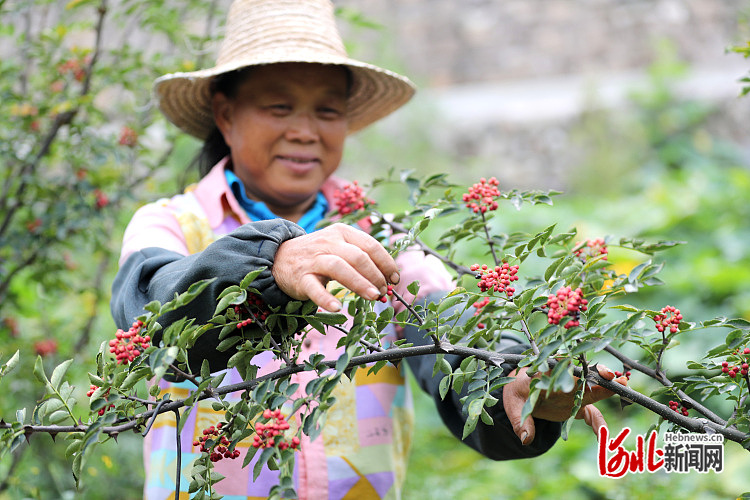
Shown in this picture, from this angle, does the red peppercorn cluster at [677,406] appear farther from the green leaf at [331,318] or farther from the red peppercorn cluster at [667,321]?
the green leaf at [331,318]

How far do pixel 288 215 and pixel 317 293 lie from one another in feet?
2.39

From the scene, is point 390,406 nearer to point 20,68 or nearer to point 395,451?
point 395,451

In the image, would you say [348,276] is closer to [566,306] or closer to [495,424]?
[566,306]

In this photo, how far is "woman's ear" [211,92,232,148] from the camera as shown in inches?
63.3

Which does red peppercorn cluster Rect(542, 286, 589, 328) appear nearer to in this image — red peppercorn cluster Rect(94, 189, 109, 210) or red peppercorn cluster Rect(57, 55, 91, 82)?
red peppercorn cluster Rect(94, 189, 109, 210)

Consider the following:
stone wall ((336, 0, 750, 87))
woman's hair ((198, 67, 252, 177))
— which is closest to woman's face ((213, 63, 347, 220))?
woman's hair ((198, 67, 252, 177))

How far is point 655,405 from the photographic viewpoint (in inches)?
37.1

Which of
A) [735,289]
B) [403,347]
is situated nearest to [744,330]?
[403,347]

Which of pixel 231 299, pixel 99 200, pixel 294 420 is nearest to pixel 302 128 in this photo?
pixel 294 420

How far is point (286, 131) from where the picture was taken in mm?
1478

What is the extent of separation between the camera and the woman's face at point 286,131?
4.88 feet

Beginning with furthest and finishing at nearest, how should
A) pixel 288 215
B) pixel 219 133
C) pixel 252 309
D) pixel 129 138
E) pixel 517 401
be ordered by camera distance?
pixel 129 138 → pixel 219 133 → pixel 288 215 → pixel 517 401 → pixel 252 309

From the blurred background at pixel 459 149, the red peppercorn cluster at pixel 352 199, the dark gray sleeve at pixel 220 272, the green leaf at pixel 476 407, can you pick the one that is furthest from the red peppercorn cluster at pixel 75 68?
the green leaf at pixel 476 407

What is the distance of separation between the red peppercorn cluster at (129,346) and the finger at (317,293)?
0.68 ft
